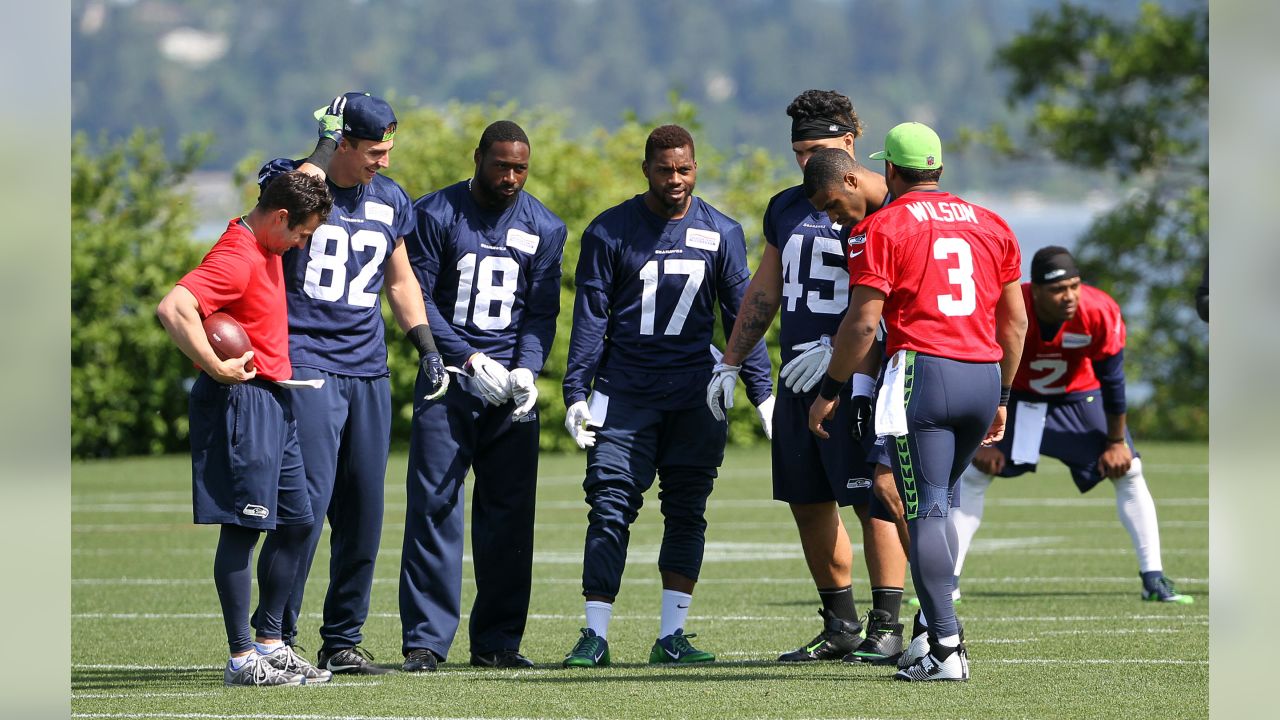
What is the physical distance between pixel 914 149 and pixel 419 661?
2741 mm

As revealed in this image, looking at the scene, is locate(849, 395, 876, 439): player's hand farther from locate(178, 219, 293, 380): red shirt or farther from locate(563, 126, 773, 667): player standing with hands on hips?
locate(178, 219, 293, 380): red shirt

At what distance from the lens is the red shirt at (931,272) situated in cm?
575

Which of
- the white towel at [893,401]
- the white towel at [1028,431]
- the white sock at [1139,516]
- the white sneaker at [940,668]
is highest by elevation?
the white towel at [893,401]

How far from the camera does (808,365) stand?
6.66m

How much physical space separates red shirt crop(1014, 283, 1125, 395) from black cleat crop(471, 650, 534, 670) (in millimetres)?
3473

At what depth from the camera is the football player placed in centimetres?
665

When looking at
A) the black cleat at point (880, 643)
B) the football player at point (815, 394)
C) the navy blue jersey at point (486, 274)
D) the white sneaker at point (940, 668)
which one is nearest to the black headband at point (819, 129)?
the football player at point (815, 394)

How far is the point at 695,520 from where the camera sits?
22.9 ft

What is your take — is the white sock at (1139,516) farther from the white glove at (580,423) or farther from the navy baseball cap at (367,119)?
the navy baseball cap at (367,119)

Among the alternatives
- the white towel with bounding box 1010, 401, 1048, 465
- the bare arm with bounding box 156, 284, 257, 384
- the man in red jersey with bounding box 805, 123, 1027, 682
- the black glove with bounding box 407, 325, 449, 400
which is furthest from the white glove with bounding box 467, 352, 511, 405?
the white towel with bounding box 1010, 401, 1048, 465

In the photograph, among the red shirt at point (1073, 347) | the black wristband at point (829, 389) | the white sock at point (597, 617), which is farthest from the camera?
the red shirt at point (1073, 347)

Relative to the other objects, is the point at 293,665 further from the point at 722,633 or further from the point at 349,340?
the point at 722,633

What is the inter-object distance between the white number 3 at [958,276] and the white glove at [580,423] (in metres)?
1.72

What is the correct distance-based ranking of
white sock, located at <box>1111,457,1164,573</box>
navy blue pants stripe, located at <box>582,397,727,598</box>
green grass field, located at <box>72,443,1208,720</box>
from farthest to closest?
white sock, located at <box>1111,457,1164,573</box> < navy blue pants stripe, located at <box>582,397,727,598</box> < green grass field, located at <box>72,443,1208,720</box>
